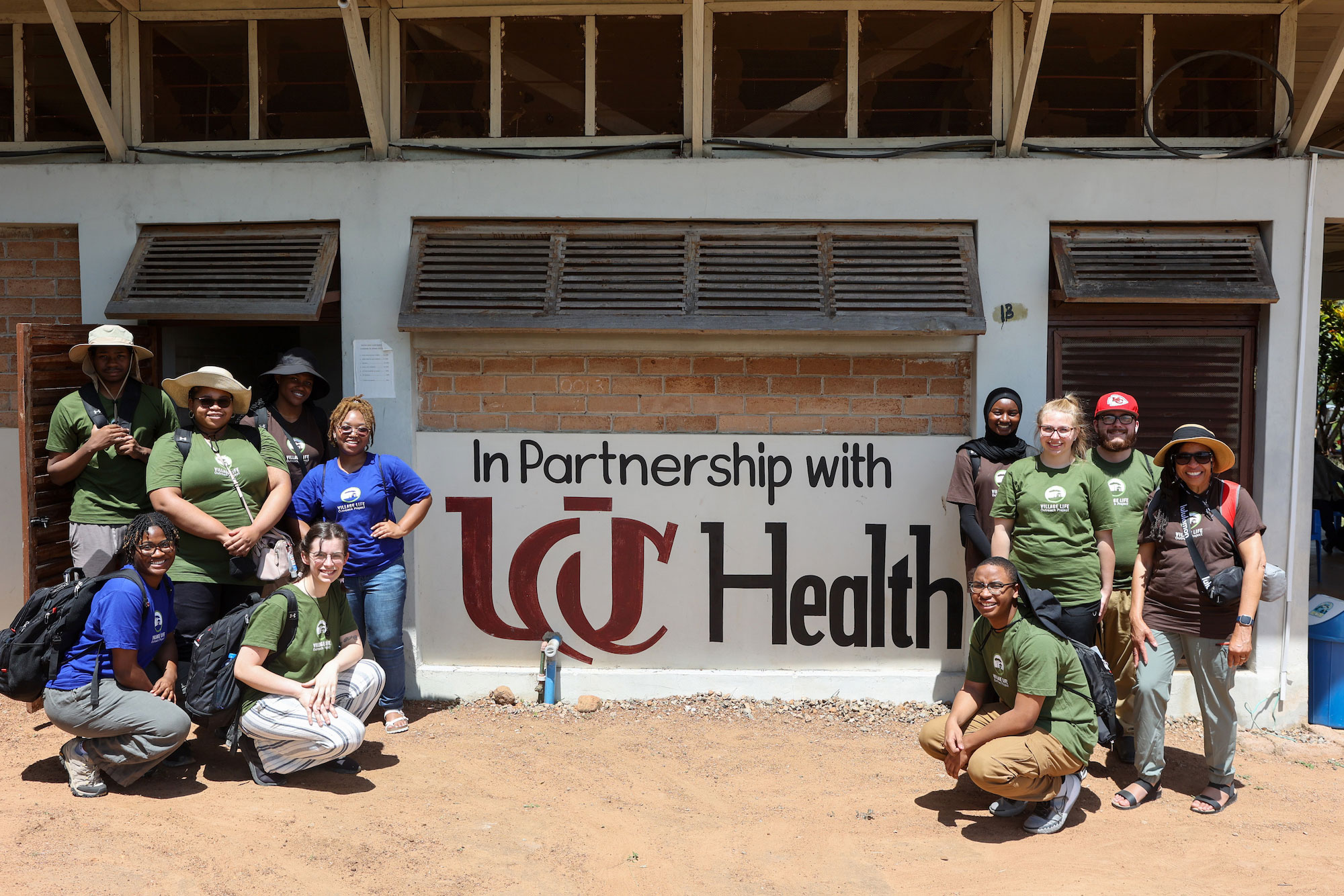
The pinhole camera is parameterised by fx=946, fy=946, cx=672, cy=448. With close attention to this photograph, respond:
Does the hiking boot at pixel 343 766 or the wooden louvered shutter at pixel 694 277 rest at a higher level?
the wooden louvered shutter at pixel 694 277

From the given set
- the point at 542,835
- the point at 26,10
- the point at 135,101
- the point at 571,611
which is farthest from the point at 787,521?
the point at 26,10

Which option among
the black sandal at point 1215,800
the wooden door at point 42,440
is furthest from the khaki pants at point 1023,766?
the wooden door at point 42,440

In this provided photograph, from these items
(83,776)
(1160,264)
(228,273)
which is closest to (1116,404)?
(1160,264)

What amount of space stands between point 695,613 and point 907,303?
7.27ft

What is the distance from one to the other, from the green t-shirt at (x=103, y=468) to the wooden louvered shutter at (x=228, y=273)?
73 cm

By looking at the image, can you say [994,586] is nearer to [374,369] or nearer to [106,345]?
[374,369]

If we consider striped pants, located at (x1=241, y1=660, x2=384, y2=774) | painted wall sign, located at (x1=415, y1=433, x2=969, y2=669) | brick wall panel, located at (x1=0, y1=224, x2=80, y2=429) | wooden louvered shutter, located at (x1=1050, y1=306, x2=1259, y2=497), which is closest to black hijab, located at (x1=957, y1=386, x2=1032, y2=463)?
painted wall sign, located at (x1=415, y1=433, x2=969, y2=669)

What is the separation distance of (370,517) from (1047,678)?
338cm

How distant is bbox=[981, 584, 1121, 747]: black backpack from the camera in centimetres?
405

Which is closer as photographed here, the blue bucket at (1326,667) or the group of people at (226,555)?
the group of people at (226,555)

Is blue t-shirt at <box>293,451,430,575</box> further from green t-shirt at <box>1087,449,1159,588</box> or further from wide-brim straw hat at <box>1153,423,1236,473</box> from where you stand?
wide-brim straw hat at <box>1153,423,1236,473</box>

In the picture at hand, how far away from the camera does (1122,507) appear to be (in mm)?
4750

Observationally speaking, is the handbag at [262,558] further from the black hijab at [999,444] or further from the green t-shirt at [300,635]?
the black hijab at [999,444]

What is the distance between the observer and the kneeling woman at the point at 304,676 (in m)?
4.20
